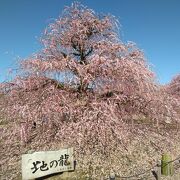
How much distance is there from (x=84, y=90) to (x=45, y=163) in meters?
4.36

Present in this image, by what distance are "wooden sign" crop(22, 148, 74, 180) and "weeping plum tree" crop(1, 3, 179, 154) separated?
89.1 inches

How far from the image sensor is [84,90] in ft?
32.7

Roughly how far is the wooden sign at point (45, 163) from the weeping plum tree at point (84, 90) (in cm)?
226

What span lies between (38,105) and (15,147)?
246 centimetres

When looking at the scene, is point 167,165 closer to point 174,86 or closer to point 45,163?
point 45,163

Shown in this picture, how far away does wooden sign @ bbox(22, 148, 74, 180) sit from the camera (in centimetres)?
570

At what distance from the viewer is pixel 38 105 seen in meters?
9.17

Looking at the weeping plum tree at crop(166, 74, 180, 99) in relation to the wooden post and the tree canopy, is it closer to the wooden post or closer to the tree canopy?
the tree canopy

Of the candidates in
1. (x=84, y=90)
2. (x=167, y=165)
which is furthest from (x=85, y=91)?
(x=167, y=165)

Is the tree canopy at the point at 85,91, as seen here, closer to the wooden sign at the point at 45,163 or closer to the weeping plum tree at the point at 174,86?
the wooden sign at the point at 45,163

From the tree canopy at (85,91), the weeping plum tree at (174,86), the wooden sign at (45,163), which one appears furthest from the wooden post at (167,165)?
the weeping plum tree at (174,86)

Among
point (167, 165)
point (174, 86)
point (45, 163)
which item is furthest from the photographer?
point (174, 86)

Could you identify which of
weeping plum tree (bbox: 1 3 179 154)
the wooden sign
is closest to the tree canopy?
weeping plum tree (bbox: 1 3 179 154)

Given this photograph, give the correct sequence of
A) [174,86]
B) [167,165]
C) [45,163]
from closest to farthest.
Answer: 1. [45,163]
2. [167,165]
3. [174,86]
